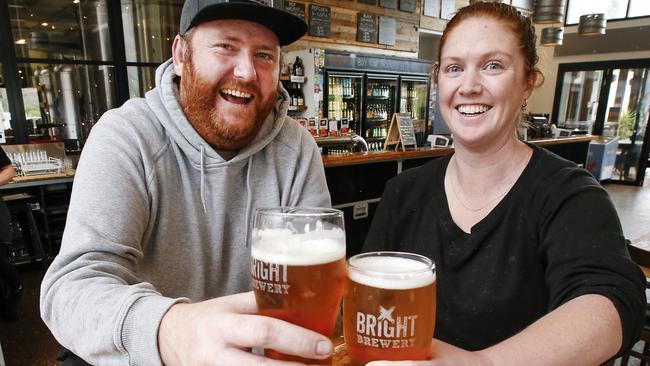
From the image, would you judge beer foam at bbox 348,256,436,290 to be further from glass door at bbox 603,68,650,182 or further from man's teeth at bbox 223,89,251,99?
glass door at bbox 603,68,650,182

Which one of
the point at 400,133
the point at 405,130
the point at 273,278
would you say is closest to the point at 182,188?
the point at 273,278

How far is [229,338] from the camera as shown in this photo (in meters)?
0.54

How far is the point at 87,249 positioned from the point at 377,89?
711cm

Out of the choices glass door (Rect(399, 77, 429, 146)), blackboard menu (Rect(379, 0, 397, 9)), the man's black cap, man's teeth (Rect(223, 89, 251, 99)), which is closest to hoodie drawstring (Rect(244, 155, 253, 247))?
man's teeth (Rect(223, 89, 251, 99))

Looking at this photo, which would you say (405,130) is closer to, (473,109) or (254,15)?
(473,109)

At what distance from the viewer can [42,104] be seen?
5.20m

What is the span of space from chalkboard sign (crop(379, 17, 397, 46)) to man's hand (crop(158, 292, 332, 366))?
24.7 feet

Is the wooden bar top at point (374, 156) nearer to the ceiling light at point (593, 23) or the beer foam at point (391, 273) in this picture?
the ceiling light at point (593, 23)

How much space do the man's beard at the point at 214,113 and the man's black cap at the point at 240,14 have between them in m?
0.12

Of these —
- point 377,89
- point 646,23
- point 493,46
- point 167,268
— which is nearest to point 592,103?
point 646,23

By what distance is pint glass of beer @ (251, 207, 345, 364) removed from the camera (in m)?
0.60

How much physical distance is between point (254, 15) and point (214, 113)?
0.29m

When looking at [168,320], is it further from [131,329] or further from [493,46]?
[493,46]

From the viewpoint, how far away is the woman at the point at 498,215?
3.27 ft
